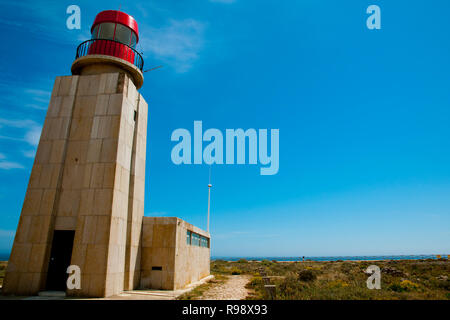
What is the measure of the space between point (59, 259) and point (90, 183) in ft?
17.3

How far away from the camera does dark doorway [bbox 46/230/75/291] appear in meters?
14.2

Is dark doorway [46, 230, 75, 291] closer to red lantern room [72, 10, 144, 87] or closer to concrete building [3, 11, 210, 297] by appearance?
concrete building [3, 11, 210, 297]

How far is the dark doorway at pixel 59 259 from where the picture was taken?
14.2m

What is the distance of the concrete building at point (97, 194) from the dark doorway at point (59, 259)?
0.16 feet

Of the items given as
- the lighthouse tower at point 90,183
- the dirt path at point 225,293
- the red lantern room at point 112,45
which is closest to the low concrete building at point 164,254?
the lighthouse tower at point 90,183

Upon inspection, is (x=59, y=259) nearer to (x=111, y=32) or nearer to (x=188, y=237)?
(x=188, y=237)

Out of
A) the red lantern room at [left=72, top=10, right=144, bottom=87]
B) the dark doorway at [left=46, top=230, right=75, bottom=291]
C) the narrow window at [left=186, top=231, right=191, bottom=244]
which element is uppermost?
the red lantern room at [left=72, top=10, right=144, bottom=87]

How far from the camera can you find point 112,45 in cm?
1595

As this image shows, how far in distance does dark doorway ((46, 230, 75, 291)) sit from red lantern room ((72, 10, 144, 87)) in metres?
9.83

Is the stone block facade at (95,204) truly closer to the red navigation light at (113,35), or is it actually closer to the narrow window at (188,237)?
the narrow window at (188,237)

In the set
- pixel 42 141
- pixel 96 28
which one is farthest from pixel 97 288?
pixel 96 28

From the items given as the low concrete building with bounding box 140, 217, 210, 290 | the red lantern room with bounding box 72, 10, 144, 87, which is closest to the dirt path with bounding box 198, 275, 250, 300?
the low concrete building with bounding box 140, 217, 210, 290
